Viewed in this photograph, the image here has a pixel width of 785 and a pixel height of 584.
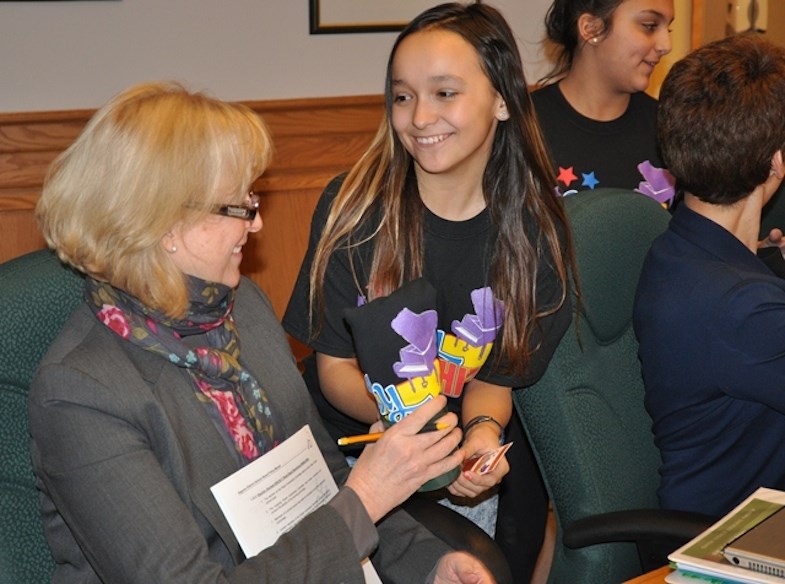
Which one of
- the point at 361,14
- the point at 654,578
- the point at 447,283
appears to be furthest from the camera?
the point at 361,14

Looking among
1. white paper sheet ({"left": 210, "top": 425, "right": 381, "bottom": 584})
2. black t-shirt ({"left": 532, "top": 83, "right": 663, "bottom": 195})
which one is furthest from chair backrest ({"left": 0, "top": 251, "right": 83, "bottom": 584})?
black t-shirt ({"left": 532, "top": 83, "right": 663, "bottom": 195})

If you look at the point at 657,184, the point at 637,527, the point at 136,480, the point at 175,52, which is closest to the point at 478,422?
the point at 637,527

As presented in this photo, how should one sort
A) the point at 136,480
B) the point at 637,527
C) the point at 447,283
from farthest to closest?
1. the point at 447,283
2. the point at 637,527
3. the point at 136,480

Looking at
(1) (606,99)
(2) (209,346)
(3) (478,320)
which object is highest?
(1) (606,99)

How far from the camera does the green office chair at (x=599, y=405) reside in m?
2.01

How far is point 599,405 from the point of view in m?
2.04

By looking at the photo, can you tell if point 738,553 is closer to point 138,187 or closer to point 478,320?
point 478,320

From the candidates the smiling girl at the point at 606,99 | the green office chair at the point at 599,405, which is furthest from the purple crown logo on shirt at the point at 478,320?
the smiling girl at the point at 606,99

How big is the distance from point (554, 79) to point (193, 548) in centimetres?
201

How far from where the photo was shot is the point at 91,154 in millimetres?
1568

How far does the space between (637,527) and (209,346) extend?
0.76m

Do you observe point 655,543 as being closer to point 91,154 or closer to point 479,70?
point 479,70

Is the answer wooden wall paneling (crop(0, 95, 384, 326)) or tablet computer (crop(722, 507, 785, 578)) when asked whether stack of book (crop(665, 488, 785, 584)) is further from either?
wooden wall paneling (crop(0, 95, 384, 326))

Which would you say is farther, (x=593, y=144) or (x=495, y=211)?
(x=593, y=144)
